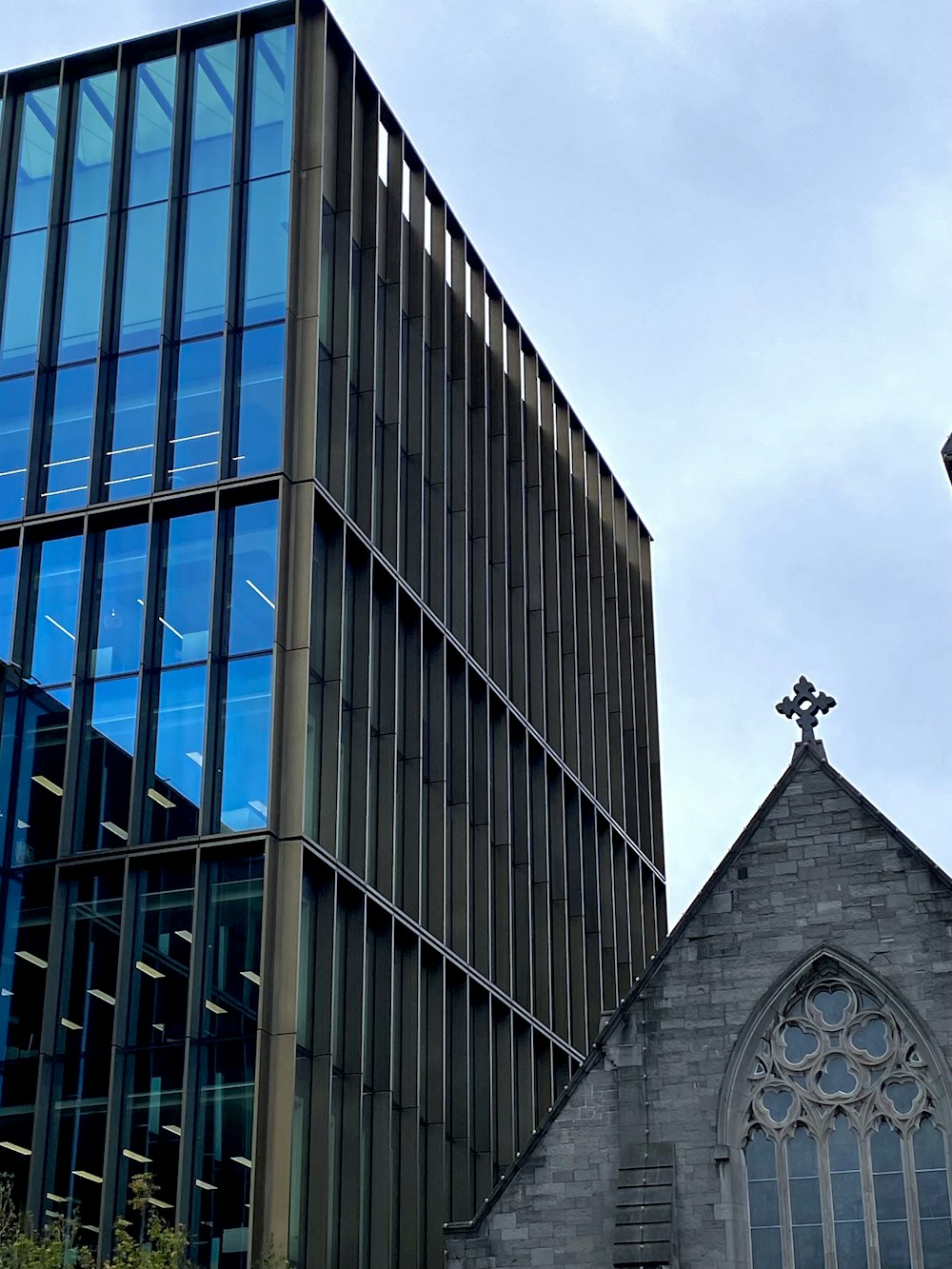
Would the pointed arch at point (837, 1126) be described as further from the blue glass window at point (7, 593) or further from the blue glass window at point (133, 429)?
the blue glass window at point (7, 593)

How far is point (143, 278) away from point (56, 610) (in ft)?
22.8

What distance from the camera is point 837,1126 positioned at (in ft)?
94.2

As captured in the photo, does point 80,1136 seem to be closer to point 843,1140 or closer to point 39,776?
point 39,776

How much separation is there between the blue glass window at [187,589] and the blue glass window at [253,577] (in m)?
0.46

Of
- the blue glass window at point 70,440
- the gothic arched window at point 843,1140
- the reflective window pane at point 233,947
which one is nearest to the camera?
the gothic arched window at point 843,1140

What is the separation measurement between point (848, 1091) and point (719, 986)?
238cm

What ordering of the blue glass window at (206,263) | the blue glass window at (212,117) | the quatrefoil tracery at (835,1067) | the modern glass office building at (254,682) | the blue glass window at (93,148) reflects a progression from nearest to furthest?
the quatrefoil tracery at (835,1067) → the modern glass office building at (254,682) → the blue glass window at (206,263) → the blue glass window at (212,117) → the blue glass window at (93,148)

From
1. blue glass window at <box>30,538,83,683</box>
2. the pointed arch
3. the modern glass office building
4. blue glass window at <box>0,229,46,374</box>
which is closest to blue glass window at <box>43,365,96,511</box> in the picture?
the modern glass office building

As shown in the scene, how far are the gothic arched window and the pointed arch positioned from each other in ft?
0.05

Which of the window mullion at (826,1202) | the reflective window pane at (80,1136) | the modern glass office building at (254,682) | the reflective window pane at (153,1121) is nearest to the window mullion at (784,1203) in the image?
the window mullion at (826,1202)

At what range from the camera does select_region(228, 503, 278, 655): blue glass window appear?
114ft

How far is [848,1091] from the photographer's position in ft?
94.4

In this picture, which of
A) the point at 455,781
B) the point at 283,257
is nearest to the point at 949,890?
the point at 455,781

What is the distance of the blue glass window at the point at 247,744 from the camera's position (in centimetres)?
3350
